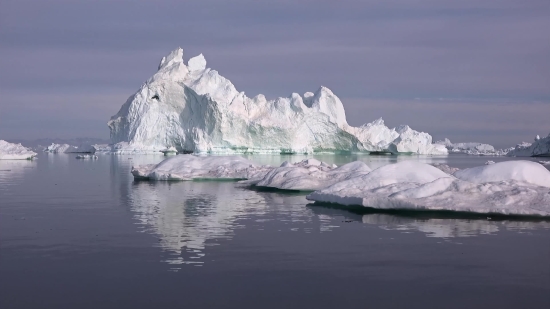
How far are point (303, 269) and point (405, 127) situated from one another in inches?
3047

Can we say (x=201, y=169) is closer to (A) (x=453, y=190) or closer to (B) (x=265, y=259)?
(A) (x=453, y=190)

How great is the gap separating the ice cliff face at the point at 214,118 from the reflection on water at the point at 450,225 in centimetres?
4401

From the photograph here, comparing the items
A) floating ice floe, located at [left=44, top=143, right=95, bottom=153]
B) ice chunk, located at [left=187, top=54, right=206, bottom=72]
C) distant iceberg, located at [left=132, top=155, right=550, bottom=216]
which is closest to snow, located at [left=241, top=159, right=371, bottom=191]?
distant iceberg, located at [left=132, top=155, right=550, bottom=216]

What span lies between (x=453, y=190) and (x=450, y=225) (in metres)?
1.60

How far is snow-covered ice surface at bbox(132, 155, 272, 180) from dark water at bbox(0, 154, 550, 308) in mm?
9239

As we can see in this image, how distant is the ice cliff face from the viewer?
57469 mm

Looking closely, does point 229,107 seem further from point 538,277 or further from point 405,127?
point 538,277

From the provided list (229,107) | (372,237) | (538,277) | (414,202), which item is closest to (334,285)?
(538,277)

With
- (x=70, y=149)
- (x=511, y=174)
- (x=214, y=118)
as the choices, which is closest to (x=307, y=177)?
(x=511, y=174)

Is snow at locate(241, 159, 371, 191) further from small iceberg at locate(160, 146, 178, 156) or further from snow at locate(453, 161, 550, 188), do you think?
small iceberg at locate(160, 146, 178, 156)

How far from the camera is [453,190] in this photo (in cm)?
1270

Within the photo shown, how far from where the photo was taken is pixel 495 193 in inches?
487

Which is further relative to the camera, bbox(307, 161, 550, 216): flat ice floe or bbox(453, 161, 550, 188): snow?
bbox(453, 161, 550, 188): snow

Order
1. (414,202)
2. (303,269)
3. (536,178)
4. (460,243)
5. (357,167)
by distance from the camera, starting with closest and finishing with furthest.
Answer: (303,269) → (460,243) → (414,202) → (536,178) → (357,167)
